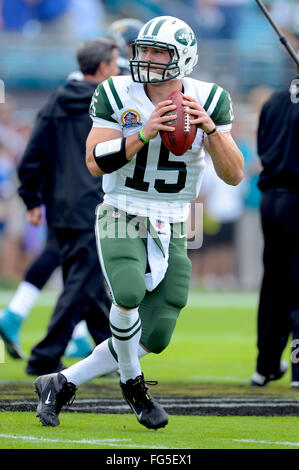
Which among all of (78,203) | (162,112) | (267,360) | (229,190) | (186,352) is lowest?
(229,190)

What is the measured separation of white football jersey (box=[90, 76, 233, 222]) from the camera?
440 centimetres

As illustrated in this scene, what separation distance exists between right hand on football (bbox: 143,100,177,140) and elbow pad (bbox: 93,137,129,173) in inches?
4.8

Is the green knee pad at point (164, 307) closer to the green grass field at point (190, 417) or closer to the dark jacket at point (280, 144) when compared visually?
the green grass field at point (190, 417)

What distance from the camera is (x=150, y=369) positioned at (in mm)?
6828

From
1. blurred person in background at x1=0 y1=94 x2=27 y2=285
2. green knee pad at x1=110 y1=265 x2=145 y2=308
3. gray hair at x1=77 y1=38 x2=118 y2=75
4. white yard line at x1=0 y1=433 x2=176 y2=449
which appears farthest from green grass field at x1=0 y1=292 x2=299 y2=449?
blurred person in background at x1=0 y1=94 x2=27 y2=285

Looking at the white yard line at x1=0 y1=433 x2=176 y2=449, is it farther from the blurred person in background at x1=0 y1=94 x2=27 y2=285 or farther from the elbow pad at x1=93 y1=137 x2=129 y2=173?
the blurred person in background at x1=0 y1=94 x2=27 y2=285

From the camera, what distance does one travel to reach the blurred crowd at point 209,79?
13.9 metres

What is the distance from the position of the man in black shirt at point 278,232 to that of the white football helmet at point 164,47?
164 cm

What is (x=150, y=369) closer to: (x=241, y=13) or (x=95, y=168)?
(x=95, y=168)

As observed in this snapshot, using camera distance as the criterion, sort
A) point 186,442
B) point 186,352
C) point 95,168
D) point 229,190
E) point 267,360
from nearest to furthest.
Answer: point 186,442 → point 95,168 → point 267,360 → point 186,352 → point 229,190

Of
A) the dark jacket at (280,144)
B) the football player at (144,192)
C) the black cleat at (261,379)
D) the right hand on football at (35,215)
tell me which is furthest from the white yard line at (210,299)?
the football player at (144,192)

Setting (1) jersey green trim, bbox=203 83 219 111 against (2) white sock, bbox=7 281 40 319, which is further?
(2) white sock, bbox=7 281 40 319

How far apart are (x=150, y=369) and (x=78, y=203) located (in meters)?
1.29

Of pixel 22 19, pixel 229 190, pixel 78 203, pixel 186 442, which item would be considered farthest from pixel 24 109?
pixel 186 442
